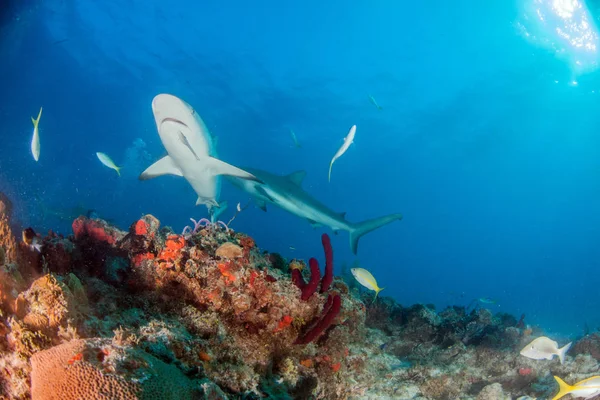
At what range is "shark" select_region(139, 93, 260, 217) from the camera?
566 cm

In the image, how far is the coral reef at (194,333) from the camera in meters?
2.15

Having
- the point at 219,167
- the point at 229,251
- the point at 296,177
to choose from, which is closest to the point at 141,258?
the point at 229,251

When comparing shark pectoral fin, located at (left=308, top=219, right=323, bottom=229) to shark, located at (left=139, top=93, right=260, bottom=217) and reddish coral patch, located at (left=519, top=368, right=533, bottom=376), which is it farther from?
reddish coral patch, located at (left=519, top=368, right=533, bottom=376)

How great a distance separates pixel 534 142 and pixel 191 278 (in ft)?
249

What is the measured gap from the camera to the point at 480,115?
50719 mm

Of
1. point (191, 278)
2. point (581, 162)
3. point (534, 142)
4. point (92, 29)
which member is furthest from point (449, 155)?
point (191, 278)

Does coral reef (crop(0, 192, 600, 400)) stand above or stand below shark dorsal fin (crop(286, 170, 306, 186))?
below

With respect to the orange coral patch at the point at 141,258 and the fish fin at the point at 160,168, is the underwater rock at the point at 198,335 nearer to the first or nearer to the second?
the orange coral patch at the point at 141,258

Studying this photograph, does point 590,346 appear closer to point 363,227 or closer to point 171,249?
point 363,227

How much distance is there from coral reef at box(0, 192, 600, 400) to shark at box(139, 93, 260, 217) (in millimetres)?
1833

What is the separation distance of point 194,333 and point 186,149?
3.98m

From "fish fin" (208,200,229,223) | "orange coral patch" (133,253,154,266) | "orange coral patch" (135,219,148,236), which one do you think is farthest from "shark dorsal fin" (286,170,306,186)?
"orange coral patch" (133,253,154,266)

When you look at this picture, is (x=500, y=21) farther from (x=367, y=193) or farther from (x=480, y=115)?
(x=367, y=193)

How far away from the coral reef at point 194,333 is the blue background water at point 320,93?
9641 mm
